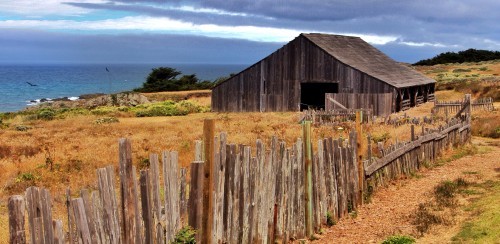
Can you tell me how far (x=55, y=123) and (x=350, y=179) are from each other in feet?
88.7

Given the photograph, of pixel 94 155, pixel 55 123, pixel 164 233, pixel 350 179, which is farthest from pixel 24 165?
pixel 55 123

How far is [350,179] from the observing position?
37.5 ft

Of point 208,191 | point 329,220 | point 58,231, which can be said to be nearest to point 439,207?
point 329,220

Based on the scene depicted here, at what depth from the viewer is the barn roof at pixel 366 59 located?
3943cm

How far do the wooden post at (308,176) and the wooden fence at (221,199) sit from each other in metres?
0.02

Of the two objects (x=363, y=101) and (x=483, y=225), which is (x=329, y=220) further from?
(x=363, y=101)

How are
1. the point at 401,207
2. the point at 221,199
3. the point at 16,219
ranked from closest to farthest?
the point at 16,219 → the point at 221,199 → the point at 401,207

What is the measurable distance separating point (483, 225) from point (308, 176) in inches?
124

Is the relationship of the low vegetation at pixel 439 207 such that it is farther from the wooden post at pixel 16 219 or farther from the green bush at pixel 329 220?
the wooden post at pixel 16 219

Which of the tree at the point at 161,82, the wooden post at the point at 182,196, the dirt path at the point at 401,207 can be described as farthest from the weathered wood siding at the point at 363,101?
the tree at the point at 161,82

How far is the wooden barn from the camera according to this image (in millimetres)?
37250

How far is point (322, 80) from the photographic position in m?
39.7

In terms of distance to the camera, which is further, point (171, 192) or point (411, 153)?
point (411, 153)

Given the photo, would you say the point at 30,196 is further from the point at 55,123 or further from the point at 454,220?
the point at 55,123
